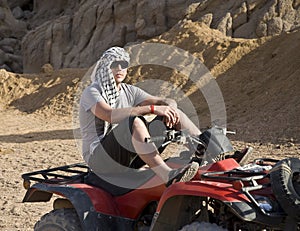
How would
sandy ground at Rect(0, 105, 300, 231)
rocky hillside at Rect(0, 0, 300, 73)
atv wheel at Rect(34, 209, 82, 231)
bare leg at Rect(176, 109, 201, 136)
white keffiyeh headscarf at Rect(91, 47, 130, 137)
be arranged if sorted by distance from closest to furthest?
1. bare leg at Rect(176, 109, 201, 136)
2. atv wheel at Rect(34, 209, 82, 231)
3. white keffiyeh headscarf at Rect(91, 47, 130, 137)
4. sandy ground at Rect(0, 105, 300, 231)
5. rocky hillside at Rect(0, 0, 300, 73)

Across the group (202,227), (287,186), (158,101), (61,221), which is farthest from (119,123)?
(287,186)

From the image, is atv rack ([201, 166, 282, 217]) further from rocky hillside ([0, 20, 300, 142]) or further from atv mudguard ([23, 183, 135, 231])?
rocky hillside ([0, 20, 300, 142])

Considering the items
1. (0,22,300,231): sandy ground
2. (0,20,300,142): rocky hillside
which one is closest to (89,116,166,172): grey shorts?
(0,22,300,231): sandy ground

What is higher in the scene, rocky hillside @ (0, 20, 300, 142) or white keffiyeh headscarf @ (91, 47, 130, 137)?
white keffiyeh headscarf @ (91, 47, 130, 137)

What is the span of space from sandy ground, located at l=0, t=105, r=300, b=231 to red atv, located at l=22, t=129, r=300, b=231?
2.14 metres

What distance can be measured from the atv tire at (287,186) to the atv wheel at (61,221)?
162cm

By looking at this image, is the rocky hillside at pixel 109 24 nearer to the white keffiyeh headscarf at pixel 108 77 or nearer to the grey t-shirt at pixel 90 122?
the white keffiyeh headscarf at pixel 108 77

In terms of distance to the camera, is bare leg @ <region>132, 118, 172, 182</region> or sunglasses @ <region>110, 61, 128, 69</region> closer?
bare leg @ <region>132, 118, 172, 182</region>

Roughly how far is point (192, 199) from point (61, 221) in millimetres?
1138

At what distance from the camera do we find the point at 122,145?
4.66m

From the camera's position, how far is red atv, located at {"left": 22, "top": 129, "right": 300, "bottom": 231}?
370 cm

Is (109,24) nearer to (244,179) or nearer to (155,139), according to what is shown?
(155,139)

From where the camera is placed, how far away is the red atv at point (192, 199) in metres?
3.70

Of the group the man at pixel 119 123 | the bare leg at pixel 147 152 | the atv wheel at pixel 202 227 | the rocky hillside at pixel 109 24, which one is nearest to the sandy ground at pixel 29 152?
the man at pixel 119 123
